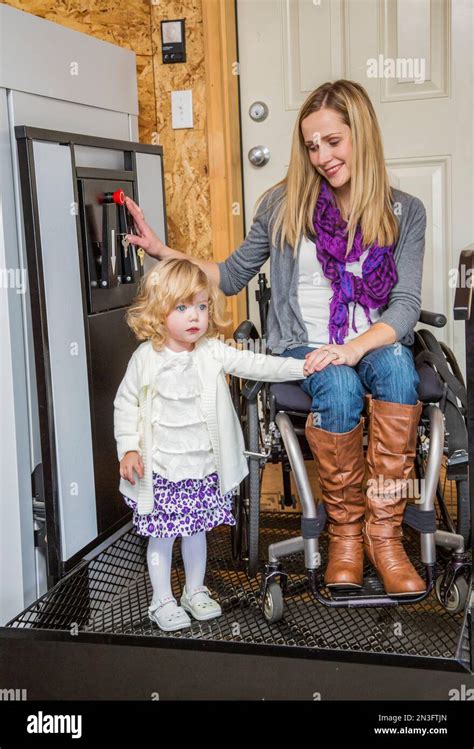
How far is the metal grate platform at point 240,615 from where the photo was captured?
73.4 inches

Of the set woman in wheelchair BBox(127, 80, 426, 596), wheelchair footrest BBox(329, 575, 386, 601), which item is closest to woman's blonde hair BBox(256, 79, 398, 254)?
woman in wheelchair BBox(127, 80, 426, 596)

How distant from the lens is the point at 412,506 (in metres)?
1.94

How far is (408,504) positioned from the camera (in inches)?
78.0

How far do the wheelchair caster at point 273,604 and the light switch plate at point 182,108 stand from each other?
65.5 inches

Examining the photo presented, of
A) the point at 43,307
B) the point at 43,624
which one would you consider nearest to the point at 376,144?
the point at 43,307

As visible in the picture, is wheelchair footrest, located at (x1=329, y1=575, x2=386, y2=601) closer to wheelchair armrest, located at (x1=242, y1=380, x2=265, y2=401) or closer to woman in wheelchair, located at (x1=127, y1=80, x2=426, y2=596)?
woman in wheelchair, located at (x1=127, y1=80, x2=426, y2=596)

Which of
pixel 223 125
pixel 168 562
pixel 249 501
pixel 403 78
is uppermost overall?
pixel 403 78

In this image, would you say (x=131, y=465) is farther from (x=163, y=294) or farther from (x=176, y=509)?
(x=163, y=294)

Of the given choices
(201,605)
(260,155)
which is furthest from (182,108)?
(201,605)

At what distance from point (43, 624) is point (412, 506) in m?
0.88

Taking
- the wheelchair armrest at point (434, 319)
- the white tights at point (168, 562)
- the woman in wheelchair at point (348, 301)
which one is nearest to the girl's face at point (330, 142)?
the woman in wheelchair at point (348, 301)

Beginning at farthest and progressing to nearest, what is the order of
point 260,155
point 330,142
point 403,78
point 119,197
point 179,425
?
point 260,155
point 403,78
point 119,197
point 330,142
point 179,425

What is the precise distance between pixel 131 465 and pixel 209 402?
237mm

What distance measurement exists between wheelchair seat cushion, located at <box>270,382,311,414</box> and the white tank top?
7.5 inches
